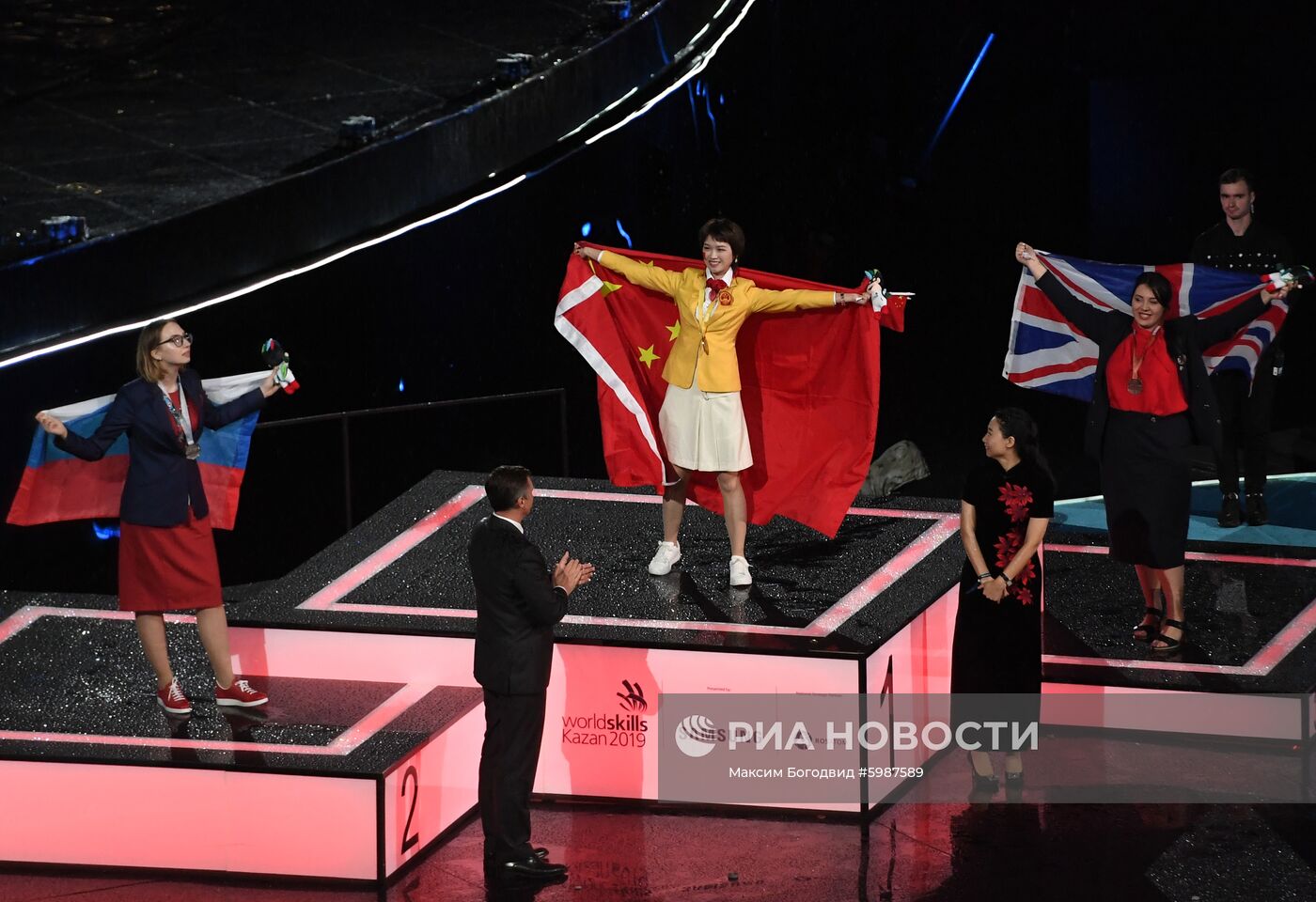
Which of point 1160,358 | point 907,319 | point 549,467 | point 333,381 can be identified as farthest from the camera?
point 907,319

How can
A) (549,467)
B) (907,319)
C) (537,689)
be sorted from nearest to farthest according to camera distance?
(537,689), (549,467), (907,319)

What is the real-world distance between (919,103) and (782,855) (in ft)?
17.4

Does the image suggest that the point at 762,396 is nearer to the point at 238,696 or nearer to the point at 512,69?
the point at 238,696

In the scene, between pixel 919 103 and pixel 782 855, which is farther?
pixel 919 103

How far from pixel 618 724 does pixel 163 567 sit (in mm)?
1649

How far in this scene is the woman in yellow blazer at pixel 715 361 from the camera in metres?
7.22

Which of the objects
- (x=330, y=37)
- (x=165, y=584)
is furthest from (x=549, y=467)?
(x=165, y=584)

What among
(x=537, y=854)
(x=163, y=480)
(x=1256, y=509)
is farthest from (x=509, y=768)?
(x=1256, y=509)

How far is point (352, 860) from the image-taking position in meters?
6.24

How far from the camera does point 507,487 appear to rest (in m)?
6.11

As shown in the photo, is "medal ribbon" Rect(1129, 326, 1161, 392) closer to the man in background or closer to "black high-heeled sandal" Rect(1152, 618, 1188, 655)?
"black high-heeled sandal" Rect(1152, 618, 1188, 655)

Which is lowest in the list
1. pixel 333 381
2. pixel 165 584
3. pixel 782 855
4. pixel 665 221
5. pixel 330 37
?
pixel 782 855

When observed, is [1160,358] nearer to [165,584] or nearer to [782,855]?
[782,855]

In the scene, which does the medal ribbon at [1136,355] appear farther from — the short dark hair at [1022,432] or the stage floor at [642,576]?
the stage floor at [642,576]
